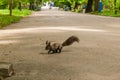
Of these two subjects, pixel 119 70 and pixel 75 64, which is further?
pixel 75 64

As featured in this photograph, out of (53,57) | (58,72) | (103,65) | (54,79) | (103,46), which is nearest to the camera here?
(54,79)

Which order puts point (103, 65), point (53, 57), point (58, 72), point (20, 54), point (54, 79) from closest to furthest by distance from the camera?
point (54, 79), point (58, 72), point (103, 65), point (53, 57), point (20, 54)

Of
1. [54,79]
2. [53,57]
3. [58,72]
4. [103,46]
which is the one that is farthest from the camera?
[103,46]

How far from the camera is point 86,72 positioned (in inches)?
290

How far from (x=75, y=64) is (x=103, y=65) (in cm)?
59

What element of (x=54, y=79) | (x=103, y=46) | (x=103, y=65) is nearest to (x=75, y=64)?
(x=103, y=65)

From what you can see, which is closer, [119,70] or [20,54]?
[119,70]

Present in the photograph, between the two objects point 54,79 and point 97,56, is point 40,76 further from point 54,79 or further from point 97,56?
point 97,56

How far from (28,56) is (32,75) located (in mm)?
2549

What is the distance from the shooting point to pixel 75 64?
833 centimetres

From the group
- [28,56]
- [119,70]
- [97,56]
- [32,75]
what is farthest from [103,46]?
[32,75]

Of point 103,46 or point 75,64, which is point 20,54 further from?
point 103,46

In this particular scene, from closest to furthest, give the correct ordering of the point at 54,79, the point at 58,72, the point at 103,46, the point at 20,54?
the point at 54,79 → the point at 58,72 → the point at 20,54 → the point at 103,46

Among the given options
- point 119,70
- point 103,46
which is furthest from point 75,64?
point 103,46
